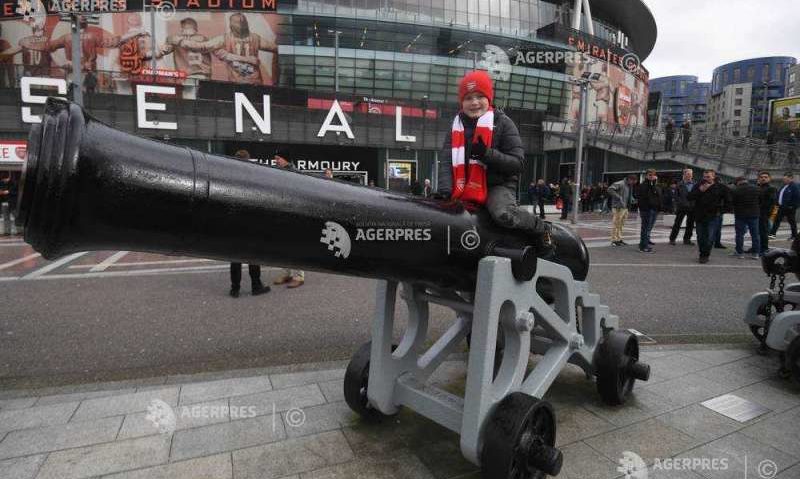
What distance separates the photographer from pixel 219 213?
5.48ft

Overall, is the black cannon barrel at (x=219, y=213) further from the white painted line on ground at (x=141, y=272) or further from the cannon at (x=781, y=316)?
the white painted line on ground at (x=141, y=272)

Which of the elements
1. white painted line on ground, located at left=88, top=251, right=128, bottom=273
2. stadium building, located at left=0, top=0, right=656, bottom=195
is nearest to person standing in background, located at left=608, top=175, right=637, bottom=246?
white painted line on ground, located at left=88, top=251, right=128, bottom=273

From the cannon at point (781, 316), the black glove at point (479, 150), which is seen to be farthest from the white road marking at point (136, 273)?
the cannon at point (781, 316)

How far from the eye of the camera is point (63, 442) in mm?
2799

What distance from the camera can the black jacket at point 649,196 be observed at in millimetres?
11500

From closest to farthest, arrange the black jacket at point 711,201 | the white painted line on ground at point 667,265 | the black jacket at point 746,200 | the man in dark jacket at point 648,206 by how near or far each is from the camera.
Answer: the white painted line on ground at point 667,265 < the black jacket at point 711,201 < the black jacket at point 746,200 < the man in dark jacket at point 648,206

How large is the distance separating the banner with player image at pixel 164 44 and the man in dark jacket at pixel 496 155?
4057 cm

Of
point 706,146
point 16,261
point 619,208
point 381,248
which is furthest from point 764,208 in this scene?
point 706,146

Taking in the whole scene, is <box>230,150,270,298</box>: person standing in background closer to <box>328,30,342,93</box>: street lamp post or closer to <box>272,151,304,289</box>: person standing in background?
<box>272,151,304,289</box>: person standing in background

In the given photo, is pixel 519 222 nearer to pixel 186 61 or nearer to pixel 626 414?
pixel 626 414

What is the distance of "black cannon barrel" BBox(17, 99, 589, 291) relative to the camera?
4.50 feet

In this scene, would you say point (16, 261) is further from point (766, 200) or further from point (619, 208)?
point (766, 200)

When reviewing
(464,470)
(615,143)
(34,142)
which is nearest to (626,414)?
(464,470)

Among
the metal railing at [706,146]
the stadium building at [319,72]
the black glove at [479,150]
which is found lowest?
the black glove at [479,150]
